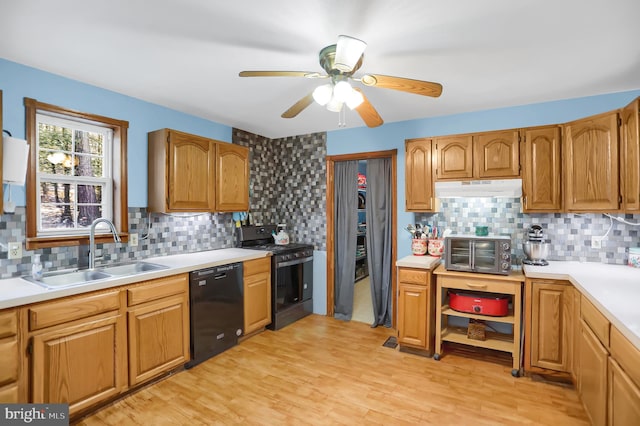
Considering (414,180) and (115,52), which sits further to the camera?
(414,180)

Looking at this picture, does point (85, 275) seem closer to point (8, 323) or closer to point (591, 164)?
point (8, 323)

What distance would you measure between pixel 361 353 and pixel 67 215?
2.83 metres

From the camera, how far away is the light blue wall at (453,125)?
285 cm

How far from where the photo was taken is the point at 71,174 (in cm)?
260

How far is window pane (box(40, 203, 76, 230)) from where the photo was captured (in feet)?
7.97

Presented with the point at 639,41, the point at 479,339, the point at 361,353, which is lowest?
the point at 361,353

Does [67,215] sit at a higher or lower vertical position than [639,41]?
lower

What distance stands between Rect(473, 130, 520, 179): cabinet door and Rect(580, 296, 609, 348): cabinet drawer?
1261 millimetres

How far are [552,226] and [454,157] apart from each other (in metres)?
1.12

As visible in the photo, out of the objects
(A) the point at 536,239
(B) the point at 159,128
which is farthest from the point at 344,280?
(B) the point at 159,128

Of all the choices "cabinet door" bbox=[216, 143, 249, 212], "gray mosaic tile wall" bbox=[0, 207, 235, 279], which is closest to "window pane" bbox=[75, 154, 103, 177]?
"gray mosaic tile wall" bbox=[0, 207, 235, 279]

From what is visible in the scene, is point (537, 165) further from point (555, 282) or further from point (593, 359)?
point (593, 359)

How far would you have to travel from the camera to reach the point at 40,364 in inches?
72.7

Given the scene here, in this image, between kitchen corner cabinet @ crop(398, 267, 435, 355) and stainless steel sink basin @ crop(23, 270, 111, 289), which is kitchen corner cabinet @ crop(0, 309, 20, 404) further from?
kitchen corner cabinet @ crop(398, 267, 435, 355)
